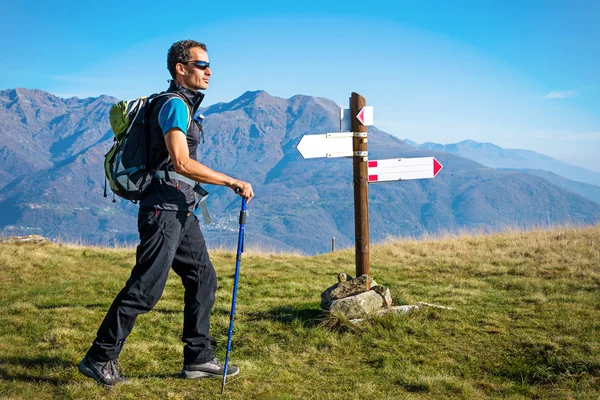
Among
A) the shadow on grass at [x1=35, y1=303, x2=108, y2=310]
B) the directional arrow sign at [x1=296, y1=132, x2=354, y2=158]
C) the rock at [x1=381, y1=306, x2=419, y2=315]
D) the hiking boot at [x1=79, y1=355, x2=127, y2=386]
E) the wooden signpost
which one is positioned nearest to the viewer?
the hiking boot at [x1=79, y1=355, x2=127, y2=386]

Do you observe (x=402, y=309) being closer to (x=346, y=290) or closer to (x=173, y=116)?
(x=346, y=290)

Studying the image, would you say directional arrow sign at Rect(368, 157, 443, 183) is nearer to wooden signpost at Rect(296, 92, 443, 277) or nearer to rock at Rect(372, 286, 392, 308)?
wooden signpost at Rect(296, 92, 443, 277)

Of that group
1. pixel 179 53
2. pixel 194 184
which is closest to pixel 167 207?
pixel 194 184

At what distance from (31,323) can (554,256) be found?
35.7ft

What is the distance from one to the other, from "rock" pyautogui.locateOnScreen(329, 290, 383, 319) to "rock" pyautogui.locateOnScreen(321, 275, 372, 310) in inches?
8.3

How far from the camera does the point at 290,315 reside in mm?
7570

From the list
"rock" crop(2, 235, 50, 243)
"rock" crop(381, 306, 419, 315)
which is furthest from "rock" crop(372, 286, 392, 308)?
"rock" crop(2, 235, 50, 243)

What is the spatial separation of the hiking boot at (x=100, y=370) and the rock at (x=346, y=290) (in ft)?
11.3

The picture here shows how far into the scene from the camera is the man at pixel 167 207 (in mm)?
4184

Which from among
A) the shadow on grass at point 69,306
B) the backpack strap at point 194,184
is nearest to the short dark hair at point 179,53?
the backpack strap at point 194,184

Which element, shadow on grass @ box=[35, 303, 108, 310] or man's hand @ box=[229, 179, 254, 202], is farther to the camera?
shadow on grass @ box=[35, 303, 108, 310]

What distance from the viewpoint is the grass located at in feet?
16.1

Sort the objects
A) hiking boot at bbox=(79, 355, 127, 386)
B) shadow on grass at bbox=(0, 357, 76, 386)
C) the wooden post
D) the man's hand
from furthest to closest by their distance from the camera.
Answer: the wooden post
shadow on grass at bbox=(0, 357, 76, 386)
hiking boot at bbox=(79, 355, 127, 386)
the man's hand

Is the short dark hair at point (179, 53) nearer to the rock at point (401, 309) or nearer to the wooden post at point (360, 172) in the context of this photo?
the wooden post at point (360, 172)
